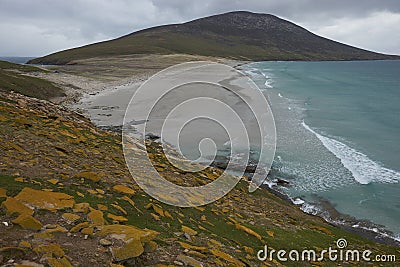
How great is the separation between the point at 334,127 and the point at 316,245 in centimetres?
3607

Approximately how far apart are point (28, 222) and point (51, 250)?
144 centimetres

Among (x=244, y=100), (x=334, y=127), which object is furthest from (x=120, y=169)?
(x=244, y=100)

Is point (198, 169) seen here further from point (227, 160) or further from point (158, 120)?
point (158, 120)

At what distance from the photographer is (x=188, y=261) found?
9.41 metres

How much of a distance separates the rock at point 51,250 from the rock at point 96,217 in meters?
1.87

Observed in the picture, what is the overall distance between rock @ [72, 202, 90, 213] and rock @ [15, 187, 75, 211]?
0.16 meters

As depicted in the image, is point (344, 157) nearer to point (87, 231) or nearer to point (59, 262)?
point (87, 231)

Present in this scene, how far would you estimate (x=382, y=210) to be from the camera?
77.4ft

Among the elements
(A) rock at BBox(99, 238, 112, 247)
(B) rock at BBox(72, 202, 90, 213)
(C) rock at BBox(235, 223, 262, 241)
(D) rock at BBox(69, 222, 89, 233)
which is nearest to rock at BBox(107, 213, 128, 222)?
(B) rock at BBox(72, 202, 90, 213)

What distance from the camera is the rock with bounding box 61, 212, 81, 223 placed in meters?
9.54

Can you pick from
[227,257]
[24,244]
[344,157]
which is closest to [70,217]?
[24,244]

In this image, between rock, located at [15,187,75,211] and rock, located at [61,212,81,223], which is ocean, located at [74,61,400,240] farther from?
rock, located at [61,212,81,223]

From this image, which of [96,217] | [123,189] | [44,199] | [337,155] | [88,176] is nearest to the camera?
[96,217]

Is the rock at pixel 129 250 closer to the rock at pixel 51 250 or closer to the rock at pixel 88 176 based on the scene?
the rock at pixel 51 250
